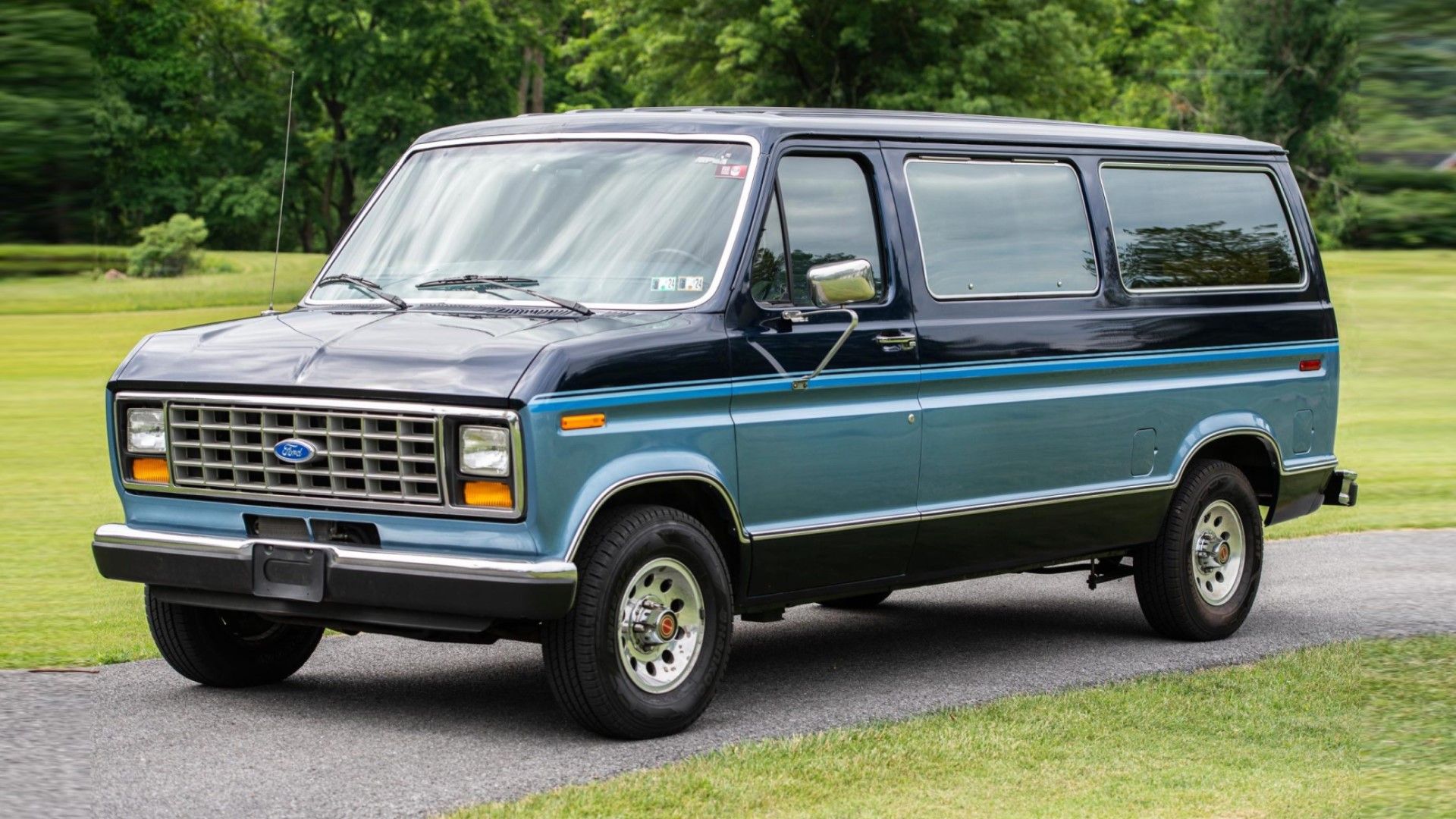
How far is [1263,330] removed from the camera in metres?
9.71

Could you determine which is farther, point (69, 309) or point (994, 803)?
point (994, 803)

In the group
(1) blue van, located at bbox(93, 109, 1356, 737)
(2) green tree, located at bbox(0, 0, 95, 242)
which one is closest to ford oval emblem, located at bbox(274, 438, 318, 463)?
(1) blue van, located at bbox(93, 109, 1356, 737)

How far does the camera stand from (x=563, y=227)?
24.6 ft

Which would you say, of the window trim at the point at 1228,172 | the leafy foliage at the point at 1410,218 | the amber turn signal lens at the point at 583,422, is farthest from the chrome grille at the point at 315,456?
the window trim at the point at 1228,172

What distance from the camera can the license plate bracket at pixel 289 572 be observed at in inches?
256

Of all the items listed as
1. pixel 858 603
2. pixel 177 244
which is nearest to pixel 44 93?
pixel 858 603

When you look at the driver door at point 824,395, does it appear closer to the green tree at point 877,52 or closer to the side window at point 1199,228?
the side window at point 1199,228

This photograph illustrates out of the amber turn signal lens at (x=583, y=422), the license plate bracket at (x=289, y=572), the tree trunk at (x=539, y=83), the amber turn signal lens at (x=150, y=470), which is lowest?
→ the tree trunk at (x=539, y=83)

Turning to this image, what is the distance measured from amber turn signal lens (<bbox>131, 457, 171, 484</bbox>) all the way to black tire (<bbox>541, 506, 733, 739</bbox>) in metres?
1.60

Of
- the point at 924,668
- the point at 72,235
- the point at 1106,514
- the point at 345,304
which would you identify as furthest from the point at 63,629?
the point at 72,235

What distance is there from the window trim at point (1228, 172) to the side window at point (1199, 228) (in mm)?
11

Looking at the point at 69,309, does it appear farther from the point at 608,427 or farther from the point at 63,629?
the point at 63,629

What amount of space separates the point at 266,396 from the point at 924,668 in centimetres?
325

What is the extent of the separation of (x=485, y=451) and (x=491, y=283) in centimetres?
121
